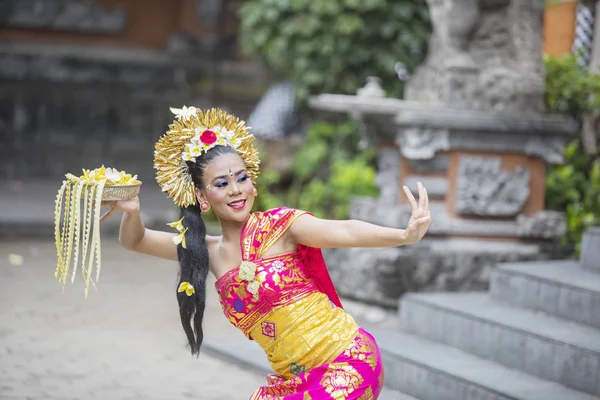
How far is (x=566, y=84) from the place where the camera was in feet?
26.1

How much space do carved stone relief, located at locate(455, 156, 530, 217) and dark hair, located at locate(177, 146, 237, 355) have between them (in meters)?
3.63

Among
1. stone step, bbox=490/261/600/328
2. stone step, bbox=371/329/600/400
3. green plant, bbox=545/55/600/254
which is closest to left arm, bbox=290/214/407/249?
stone step, bbox=371/329/600/400

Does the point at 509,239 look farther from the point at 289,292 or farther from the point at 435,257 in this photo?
the point at 289,292

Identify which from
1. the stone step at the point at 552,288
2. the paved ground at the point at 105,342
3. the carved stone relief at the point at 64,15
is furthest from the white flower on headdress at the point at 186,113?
the carved stone relief at the point at 64,15

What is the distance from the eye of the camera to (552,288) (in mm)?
5840

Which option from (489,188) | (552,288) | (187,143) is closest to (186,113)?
(187,143)

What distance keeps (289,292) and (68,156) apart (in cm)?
1159

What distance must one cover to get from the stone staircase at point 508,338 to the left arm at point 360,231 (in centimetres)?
173

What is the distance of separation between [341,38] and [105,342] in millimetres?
4530

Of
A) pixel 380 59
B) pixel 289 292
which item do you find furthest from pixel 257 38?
pixel 289 292

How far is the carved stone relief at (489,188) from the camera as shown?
7.20 metres

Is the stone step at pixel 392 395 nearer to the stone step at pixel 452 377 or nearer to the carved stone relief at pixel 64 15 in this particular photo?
the stone step at pixel 452 377

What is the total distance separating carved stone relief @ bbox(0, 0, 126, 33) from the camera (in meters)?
14.3

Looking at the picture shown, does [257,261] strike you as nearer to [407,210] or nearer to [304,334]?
[304,334]
